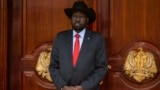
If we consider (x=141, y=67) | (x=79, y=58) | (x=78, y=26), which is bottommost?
(x=141, y=67)

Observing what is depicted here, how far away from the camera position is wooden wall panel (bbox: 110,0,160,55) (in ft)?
9.92

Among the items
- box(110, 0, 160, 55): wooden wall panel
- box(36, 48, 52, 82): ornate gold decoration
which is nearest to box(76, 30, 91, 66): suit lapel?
box(110, 0, 160, 55): wooden wall panel

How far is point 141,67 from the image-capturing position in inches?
118

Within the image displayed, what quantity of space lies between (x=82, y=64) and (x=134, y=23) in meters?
0.72

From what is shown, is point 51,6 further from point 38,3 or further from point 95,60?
point 95,60

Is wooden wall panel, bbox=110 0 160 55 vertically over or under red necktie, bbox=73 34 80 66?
over

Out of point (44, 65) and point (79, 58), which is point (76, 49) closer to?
point (79, 58)

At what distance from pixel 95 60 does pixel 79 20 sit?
0.28 m

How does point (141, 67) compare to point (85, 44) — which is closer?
point (85, 44)

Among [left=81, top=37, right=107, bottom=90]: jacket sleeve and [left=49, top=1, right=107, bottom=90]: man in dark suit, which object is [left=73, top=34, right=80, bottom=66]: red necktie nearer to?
[left=49, top=1, right=107, bottom=90]: man in dark suit

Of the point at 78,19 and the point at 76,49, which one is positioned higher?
the point at 78,19
